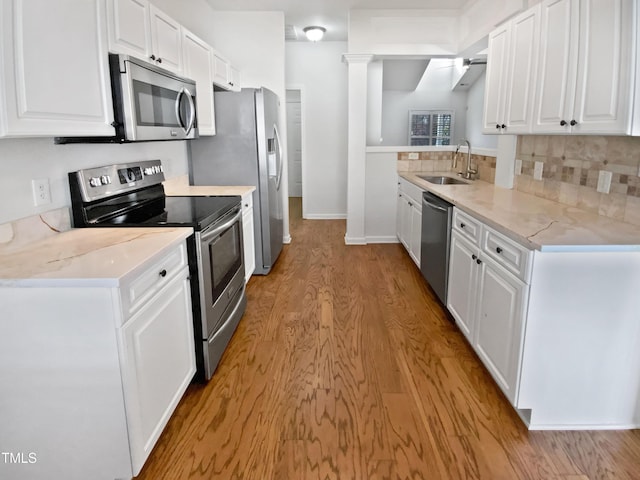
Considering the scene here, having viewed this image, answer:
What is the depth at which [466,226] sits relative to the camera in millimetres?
2730

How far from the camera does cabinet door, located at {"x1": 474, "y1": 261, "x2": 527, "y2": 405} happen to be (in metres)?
1.98

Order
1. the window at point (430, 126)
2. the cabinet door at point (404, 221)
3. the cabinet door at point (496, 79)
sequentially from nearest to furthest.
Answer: the cabinet door at point (496, 79), the cabinet door at point (404, 221), the window at point (430, 126)

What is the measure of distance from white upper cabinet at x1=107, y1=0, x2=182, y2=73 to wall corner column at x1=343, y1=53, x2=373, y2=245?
246 centimetres

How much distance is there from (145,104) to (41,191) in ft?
2.05

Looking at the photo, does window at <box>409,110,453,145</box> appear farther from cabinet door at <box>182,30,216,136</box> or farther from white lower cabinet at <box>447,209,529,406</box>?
white lower cabinet at <box>447,209,529,406</box>

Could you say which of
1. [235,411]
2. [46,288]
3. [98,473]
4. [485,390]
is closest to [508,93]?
[485,390]

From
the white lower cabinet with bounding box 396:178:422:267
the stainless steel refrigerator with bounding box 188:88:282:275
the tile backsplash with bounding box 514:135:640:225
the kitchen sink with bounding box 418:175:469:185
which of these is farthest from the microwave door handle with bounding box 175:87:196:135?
the kitchen sink with bounding box 418:175:469:185

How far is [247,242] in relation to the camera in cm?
370

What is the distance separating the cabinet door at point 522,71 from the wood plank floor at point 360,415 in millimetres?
1436

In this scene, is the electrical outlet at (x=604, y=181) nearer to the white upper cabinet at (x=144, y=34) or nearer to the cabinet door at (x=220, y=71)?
the white upper cabinet at (x=144, y=34)

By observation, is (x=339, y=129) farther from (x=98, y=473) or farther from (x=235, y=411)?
(x=98, y=473)

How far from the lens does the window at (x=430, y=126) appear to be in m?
8.70

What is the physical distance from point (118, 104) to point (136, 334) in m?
1.06

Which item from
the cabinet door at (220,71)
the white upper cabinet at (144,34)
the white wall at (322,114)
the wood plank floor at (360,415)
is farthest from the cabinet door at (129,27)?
the white wall at (322,114)
